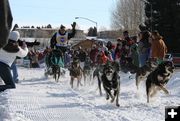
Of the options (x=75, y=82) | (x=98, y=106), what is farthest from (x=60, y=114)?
(x=75, y=82)

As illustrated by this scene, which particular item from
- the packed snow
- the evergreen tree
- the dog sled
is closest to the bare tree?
the evergreen tree

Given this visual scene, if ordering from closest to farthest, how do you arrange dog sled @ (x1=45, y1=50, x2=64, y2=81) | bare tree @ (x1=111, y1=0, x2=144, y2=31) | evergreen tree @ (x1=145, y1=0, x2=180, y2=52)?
1. dog sled @ (x1=45, y1=50, x2=64, y2=81)
2. evergreen tree @ (x1=145, y1=0, x2=180, y2=52)
3. bare tree @ (x1=111, y1=0, x2=144, y2=31)

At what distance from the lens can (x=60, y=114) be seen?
27.1ft

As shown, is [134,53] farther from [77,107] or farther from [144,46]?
[77,107]

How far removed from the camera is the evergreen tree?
36.4 m

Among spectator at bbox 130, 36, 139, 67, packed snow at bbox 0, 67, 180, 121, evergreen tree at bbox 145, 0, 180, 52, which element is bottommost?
packed snow at bbox 0, 67, 180, 121

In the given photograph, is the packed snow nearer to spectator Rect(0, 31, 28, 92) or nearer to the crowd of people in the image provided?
spectator Rect(0, 31, 28, 92)

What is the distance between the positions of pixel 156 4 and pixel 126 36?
75.9 feet

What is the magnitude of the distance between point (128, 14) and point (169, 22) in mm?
25289

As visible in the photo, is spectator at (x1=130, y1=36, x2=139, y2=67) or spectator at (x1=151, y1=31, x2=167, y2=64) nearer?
spectator at (x1=151, y1=31, x2=167, y2=64)

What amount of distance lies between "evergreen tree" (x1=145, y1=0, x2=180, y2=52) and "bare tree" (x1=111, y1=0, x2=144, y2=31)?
2029cm

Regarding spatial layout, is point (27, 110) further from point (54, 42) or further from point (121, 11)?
point (121, 11)

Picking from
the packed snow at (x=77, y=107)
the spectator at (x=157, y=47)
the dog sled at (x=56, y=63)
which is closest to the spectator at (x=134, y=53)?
the spectator at (x=157, y=47)

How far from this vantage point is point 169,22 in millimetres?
37375
